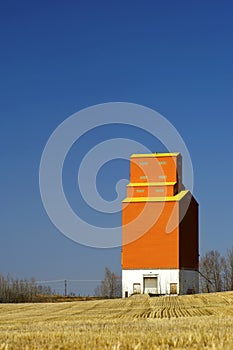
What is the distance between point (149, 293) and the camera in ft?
274

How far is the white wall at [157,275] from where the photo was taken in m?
83.0

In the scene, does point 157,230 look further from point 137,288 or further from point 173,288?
point 137,288

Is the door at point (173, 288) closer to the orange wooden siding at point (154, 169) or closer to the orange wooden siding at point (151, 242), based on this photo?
the orange wooden siding at point (151, 242)

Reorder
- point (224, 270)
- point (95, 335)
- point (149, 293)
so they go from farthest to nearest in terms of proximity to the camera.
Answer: point (224, 270)
point (149, 293)
point (95, 335)

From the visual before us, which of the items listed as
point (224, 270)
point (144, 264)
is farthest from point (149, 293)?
point (224, 270)

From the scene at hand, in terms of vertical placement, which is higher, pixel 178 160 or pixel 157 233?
pixel 178 160

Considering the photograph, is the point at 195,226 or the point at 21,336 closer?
the point at 21,336

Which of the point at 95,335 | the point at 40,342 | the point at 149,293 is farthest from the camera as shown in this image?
the point at 149,293

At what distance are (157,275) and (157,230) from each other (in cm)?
536

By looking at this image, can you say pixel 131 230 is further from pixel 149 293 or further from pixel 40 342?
pixel 40 342

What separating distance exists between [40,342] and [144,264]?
66338 millimetres

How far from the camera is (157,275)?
8325 cm

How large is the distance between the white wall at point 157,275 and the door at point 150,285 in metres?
0.41

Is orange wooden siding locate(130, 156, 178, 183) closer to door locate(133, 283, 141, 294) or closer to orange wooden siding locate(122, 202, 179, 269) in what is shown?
orange wooden siding locate(122, 202, 179, 269)
